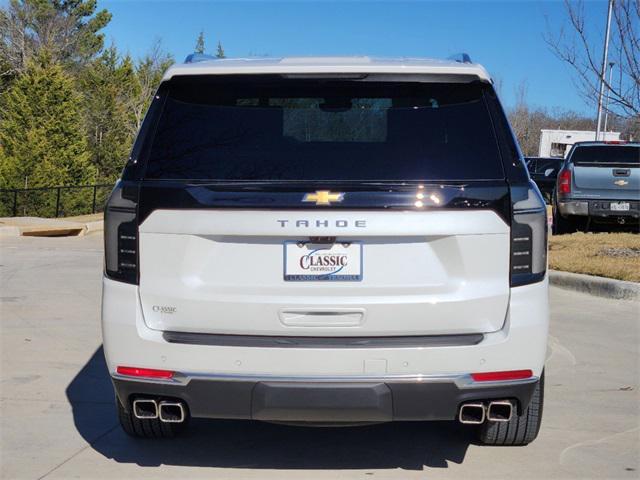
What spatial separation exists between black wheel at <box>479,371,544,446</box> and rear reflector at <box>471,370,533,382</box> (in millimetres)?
635

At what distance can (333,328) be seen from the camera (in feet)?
12.9

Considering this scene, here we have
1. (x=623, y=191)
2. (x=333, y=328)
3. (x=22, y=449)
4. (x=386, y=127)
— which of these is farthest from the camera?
(x=623, y=191)

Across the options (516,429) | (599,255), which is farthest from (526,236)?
(599,255)

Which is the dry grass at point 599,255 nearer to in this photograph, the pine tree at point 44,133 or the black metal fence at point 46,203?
the black metal fence at point 46,203

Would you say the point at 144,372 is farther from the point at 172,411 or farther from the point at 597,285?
the point at 597,285

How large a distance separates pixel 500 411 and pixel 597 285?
267 inches

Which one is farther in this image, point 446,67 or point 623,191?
point 623,191

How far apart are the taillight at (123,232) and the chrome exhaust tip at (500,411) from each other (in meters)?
1.71

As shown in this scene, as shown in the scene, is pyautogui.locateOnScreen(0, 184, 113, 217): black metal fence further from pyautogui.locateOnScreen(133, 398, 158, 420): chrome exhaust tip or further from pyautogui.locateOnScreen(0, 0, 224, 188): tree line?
pyautogui.locateOnScreen(133, 398, 158, 420): chrome exhaust tip

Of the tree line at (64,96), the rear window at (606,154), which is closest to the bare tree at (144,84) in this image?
the tree line at (64,96)

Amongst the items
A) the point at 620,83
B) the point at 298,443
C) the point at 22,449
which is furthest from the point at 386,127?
the point at 620,83

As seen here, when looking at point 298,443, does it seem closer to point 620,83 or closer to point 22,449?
point 22,449

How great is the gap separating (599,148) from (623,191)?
1290 mm

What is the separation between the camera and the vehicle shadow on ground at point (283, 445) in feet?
15.7
